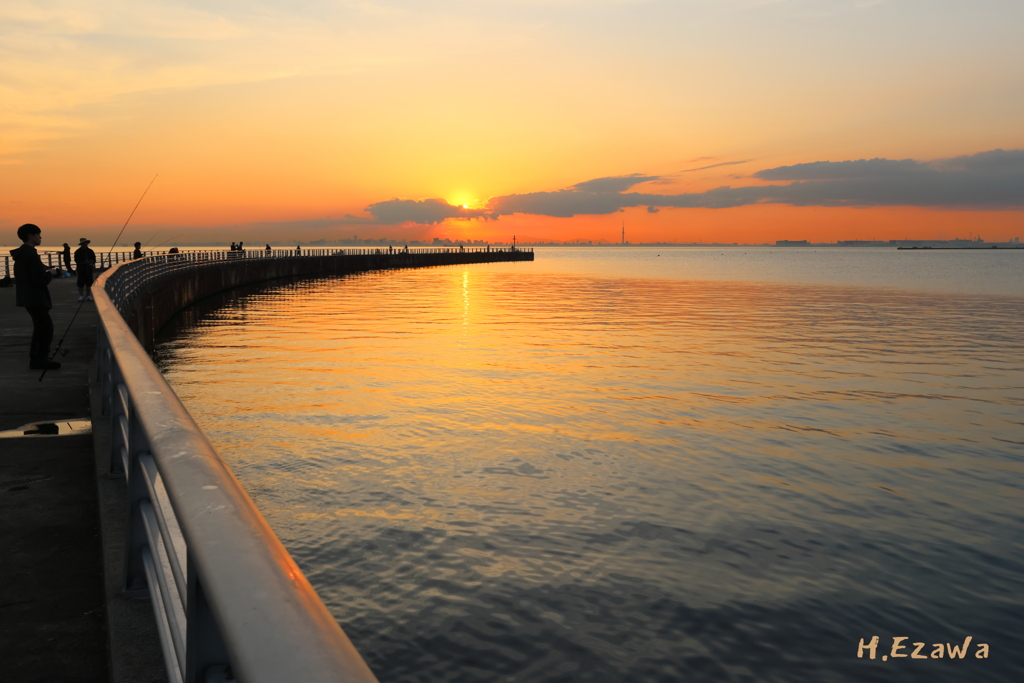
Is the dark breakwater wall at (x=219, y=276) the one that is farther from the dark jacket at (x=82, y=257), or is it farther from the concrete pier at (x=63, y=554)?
the concrete pier at (x=63, y=554)

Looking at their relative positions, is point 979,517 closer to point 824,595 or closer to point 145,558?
point 824,595

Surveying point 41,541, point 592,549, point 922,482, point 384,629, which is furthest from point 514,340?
point 41,541

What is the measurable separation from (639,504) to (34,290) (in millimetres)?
8722

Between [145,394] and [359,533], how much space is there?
19.2ft

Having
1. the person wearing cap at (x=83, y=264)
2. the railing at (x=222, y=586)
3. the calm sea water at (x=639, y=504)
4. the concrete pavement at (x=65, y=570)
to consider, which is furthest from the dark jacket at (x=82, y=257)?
the railing at (x=222, y=586)

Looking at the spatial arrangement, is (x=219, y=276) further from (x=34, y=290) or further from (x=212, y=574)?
(x=212, y=574)

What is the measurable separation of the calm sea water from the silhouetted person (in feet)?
9.22

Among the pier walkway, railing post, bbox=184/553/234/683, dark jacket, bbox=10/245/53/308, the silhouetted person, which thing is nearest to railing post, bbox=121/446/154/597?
the pier walkway

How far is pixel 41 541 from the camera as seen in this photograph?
4.38 m

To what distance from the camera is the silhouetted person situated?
1058 cm

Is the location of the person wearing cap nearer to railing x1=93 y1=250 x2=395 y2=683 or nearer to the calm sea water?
the calm sea water

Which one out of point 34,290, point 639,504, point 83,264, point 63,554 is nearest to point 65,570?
point 63,554

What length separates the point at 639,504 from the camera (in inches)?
366

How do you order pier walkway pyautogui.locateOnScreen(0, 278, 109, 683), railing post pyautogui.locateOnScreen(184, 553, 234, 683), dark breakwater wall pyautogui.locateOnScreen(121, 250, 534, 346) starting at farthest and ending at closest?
dark breakwater wall pyautogui.locateOnScreen(121, 250, 534, 346) → pier walkway pyautogui.locateOnScreen(0, 278, 109, 683) → railing post pyautogui.locateOnScreen(184, 553, 234, 683)
